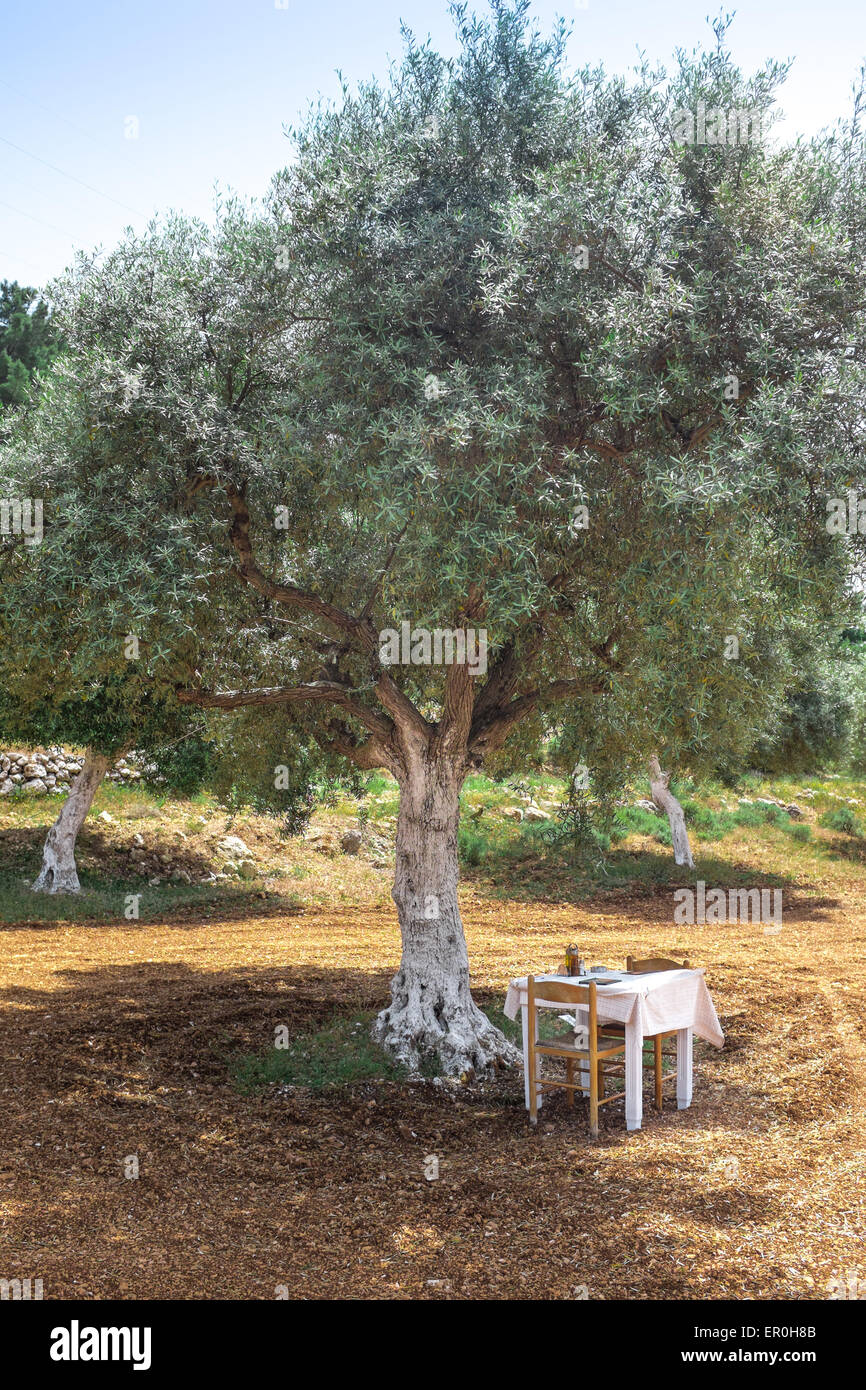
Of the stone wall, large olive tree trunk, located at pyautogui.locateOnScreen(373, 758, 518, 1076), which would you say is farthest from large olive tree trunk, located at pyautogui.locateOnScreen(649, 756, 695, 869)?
large olive tree trunk, located at pyautogui.locateOnScreen(373, 758, 518, 1076)

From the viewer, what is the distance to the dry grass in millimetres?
5891

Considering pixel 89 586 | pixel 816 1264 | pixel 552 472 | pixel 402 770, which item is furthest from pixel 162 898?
pixel 816 1264

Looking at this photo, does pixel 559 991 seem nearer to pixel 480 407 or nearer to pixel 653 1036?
pixel 653 1036

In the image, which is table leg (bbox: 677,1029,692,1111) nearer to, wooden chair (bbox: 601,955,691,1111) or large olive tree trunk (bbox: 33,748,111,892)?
wooden chair (bbox: 601,955,691,1111)

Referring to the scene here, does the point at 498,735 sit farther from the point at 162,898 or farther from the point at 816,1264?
the point at 162,898

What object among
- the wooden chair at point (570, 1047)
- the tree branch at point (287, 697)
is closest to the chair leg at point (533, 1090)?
the wooden chair at point (570, 1047)

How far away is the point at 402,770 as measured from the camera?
1052 centimetres

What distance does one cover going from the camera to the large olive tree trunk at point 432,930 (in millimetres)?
10234

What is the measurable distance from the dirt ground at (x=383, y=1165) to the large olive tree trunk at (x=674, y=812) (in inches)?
416

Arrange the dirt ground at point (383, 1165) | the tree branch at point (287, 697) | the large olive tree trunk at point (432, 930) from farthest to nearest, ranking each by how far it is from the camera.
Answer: the large olive tree trunk at point (432, 930) < the tree branch at point (287, 697) < the dirt ground at point (383, 1165)

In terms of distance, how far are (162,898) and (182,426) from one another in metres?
14.3

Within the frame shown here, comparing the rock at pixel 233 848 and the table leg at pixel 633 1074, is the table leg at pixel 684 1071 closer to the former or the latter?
the table leg at pixel 633 1074

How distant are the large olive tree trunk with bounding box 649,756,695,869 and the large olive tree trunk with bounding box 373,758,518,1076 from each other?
539 inches

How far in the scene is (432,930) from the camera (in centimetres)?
1027
